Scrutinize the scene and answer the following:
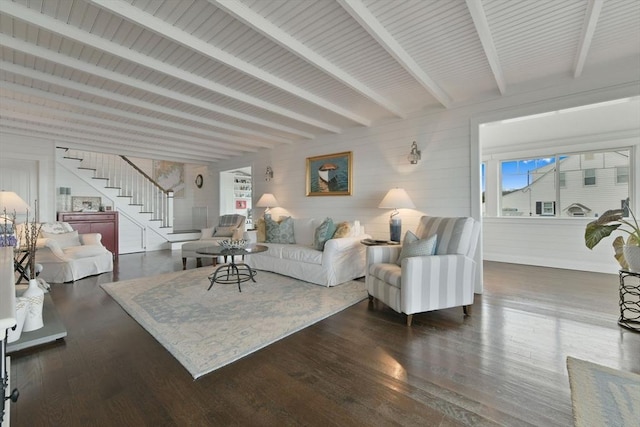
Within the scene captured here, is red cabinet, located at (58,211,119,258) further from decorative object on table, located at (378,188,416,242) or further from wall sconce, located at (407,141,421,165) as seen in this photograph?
wall sconce, located at (407,141,421,165)

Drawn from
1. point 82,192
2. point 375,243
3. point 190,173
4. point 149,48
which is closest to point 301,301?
point 375,243

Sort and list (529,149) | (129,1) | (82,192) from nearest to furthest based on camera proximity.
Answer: (129,1)
(529,149)
(82,192)

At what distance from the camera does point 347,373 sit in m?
1.82

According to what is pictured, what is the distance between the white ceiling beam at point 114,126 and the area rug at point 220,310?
252 cm

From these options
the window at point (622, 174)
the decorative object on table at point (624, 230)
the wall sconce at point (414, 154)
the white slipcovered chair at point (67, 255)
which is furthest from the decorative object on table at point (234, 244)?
the window at point (622, 174)

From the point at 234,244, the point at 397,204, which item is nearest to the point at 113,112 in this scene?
the point at 234,244

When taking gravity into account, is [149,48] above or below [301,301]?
above

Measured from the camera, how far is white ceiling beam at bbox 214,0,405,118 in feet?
6.37

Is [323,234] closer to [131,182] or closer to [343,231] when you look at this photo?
[343,231]

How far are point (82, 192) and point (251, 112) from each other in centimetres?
502

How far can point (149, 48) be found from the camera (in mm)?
2498

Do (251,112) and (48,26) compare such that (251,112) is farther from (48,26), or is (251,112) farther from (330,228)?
(48,26)

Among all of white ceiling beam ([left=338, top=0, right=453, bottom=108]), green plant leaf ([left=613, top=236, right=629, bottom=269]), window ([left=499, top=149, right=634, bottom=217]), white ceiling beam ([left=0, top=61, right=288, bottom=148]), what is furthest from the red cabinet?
window ([left=499, top=149, right=634, bottom=217])

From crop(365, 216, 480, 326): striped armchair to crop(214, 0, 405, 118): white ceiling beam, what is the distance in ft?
5.99
